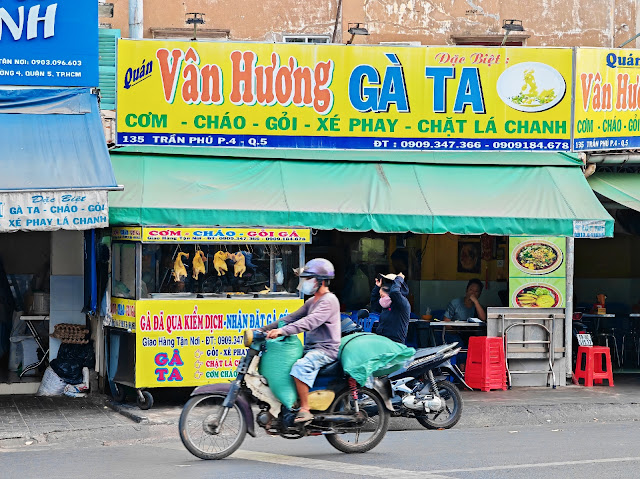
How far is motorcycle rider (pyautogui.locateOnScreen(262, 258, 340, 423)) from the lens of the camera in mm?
8578

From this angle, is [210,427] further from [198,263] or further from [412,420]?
[198,263]

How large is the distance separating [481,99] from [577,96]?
4.29 ft

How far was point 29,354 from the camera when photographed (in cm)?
1363

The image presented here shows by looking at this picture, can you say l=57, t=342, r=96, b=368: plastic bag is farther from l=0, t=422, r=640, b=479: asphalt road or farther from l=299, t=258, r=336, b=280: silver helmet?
l=299, t=258, r=336, b=280: silver helmet

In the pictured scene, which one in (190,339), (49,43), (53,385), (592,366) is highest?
(49,43)

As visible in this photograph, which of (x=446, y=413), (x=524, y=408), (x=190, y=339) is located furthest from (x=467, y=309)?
(x=190, y=339)

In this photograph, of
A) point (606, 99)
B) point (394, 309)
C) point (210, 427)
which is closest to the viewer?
point (210, 427)

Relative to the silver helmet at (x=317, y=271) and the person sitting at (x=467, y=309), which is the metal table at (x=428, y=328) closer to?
the person sitting at (x=467, y=309)

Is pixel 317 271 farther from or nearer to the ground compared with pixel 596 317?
farther from the ground

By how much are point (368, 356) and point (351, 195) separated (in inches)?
165

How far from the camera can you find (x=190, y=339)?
11766 millimetres

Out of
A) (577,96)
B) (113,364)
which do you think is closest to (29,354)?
(113,364)

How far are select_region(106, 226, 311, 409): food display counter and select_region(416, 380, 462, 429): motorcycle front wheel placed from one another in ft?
7.90

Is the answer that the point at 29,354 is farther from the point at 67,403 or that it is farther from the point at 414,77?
the point at 414,77
